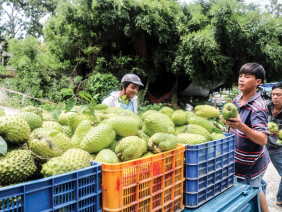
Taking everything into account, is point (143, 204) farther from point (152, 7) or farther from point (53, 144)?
point (152, 7)

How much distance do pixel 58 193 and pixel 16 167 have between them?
26 cm

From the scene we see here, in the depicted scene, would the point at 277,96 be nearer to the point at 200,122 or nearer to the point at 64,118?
the point at 200,122

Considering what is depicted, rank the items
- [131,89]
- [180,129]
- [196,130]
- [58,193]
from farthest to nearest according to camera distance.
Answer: [131,89] → [180,129] → [196,130] → [58,193]

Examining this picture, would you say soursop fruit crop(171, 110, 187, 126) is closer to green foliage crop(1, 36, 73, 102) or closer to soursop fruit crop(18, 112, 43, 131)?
soursop fruit crop(18, 112, 43, 131)

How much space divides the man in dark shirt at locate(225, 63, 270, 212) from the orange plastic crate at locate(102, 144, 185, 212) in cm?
94

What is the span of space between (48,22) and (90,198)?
1146 cm

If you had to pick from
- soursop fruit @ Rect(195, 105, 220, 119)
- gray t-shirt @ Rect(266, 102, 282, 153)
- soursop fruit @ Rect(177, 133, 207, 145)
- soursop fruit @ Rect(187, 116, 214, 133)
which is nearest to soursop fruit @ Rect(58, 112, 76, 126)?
soursop fruit @ Rect(177, 133, 207, 145)

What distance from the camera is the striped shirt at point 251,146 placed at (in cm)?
219

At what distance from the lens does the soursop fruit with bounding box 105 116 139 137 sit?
1696 mm

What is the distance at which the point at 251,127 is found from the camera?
224cm

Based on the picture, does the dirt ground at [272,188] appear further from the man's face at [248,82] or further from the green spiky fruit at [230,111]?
the green spiky fruit at [230,111]

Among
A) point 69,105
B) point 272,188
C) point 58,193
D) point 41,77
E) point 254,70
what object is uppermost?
point 41,77

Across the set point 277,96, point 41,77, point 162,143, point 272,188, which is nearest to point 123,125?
point 162,143

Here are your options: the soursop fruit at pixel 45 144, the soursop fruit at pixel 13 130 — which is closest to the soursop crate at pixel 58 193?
the soursop fruit at pixel 45 144
